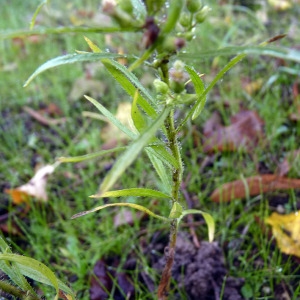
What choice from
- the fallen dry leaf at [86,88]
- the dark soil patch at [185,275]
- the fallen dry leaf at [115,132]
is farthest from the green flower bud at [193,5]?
the fallen dry leaf at [86,88]

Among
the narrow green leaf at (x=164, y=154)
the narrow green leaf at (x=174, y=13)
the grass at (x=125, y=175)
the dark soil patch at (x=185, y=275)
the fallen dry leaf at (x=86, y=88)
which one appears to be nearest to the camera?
the narrow green leaf at (x=174, y=13)

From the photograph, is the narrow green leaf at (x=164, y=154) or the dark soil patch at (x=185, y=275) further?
the dark soil patch at (x=185, y=275)

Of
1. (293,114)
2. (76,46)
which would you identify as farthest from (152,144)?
(76,46)

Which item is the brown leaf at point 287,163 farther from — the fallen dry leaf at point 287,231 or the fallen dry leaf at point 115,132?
the fallen dry leaf at point 115,132

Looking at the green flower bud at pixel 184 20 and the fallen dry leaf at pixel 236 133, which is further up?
the green flower bud at pixel 184 20

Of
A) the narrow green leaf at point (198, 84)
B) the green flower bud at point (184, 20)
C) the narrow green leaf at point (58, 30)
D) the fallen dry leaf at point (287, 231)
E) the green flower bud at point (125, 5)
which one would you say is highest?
the green flower bud at point (125, 5)

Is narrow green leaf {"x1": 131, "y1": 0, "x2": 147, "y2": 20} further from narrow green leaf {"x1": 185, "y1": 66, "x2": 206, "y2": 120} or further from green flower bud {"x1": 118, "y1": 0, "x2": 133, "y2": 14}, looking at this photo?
narrow green leaf {"x1": 185, "y1": 66, "x2": 206, "y2": 120}

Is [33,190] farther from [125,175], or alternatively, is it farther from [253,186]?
[253,186]

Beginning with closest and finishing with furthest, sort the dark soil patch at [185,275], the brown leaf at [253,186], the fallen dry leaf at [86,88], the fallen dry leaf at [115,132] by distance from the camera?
the dark soil patch at [185,275]
the brown leaf at [253,186]
the fallen dry leaf at [115,132]
the fallen dry leaf at [86,88]
